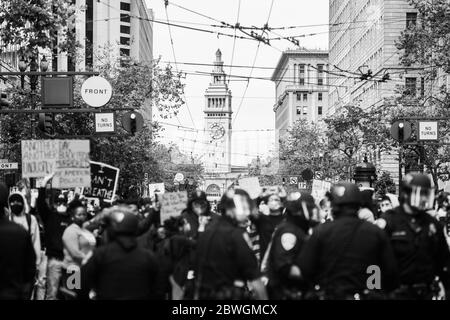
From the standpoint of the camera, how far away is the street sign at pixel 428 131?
104ft

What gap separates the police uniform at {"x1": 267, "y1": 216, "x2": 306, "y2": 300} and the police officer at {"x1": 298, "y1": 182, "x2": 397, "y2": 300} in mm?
924

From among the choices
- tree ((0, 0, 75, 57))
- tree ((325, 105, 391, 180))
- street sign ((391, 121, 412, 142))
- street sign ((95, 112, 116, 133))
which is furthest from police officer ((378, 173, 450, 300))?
tree ((325, 105, 391, 180))

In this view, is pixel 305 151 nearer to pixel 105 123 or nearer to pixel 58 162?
pixel 105 123

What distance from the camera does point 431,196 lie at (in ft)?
27.9

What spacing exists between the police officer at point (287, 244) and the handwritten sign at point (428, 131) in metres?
22.2

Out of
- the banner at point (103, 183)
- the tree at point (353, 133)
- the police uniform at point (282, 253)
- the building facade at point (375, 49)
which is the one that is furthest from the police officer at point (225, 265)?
the building facade at point (375, 49)

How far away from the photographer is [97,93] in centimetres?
2753

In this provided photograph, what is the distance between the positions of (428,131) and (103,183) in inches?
726

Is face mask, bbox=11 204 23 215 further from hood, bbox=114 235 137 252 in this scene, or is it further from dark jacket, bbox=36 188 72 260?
hood, bbox=114 235 137 252

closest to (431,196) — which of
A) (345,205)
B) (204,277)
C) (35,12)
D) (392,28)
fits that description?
(345,205)

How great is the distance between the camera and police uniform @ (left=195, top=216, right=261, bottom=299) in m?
8.11

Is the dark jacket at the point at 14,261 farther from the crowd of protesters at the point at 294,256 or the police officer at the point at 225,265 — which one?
the police officer at the point at 225,265
